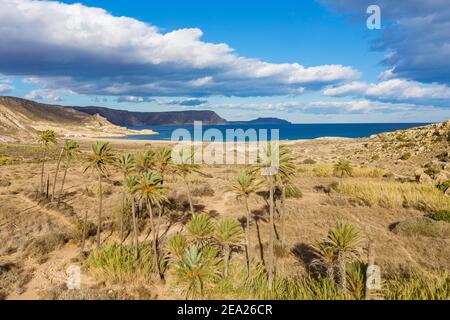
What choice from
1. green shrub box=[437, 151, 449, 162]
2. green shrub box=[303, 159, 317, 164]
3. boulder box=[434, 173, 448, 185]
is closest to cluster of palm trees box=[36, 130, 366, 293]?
boulder box=[434, 173, 448, 185]

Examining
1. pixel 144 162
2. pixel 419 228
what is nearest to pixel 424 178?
pixel 419 228

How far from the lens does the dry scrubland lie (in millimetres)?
17109

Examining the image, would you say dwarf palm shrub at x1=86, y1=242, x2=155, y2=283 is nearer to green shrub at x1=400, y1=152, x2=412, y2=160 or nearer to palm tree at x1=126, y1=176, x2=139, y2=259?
palm tree at x1=126, y1=176, x2=139, y2=259

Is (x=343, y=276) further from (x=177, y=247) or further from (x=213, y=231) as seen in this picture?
(x=177, y=247)

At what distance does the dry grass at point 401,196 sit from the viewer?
31188mm

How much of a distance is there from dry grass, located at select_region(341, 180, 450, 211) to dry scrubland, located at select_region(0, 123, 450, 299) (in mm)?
94

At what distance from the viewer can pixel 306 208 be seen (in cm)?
3238

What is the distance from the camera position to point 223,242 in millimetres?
18875

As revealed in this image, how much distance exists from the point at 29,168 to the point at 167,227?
1611 inches
